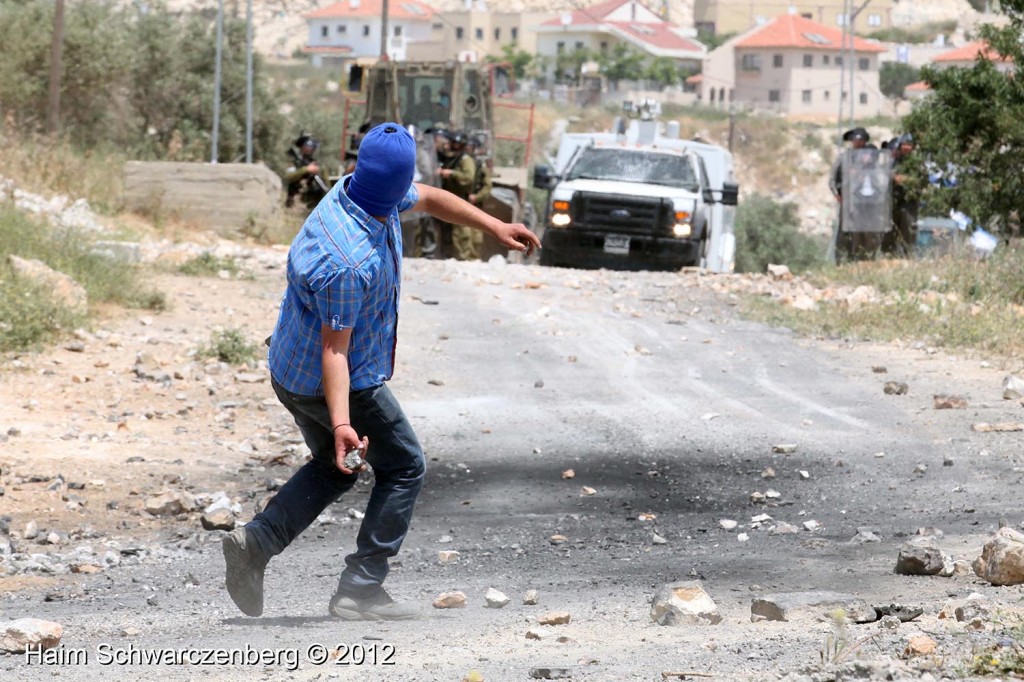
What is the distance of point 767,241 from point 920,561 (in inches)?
1279

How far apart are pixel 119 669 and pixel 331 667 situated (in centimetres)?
59

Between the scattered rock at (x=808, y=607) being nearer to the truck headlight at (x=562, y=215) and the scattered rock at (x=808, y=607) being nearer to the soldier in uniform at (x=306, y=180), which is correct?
the truck headlight at (x=562, y=215)

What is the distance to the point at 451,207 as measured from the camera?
488 cm

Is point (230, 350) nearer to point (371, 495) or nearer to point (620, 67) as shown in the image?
point (371, 495)

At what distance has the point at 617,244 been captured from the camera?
16922 millimetres

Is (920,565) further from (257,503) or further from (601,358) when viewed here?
A: (601,358)

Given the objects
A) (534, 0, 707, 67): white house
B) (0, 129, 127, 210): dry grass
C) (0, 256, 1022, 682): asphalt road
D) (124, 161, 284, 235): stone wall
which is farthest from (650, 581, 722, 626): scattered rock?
(534, 0, 707, 67): white house

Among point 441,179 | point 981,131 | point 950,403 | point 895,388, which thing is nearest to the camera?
point 950,403

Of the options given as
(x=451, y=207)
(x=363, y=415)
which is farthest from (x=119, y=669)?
(x=451, y=207)

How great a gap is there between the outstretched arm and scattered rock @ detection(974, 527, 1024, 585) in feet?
6.09

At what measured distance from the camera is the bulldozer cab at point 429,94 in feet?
71.8

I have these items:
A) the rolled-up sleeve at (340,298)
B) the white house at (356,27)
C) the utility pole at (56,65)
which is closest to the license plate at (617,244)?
the utility pole at (56,65)

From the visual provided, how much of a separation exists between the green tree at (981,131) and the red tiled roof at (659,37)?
3950 inches

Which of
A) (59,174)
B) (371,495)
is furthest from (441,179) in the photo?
(371,495)
